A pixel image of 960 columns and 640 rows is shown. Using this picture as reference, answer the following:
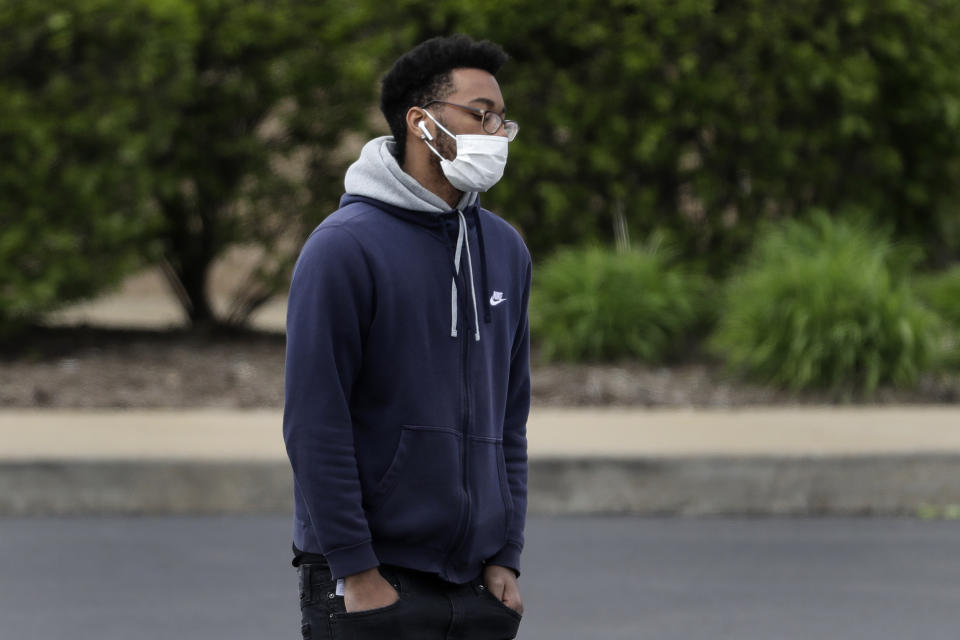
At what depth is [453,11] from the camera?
12.2 m

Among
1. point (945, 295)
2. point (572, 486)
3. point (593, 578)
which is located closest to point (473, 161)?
point (593, 578)

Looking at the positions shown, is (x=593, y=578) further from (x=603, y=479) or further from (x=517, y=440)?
(x=517, y=440)

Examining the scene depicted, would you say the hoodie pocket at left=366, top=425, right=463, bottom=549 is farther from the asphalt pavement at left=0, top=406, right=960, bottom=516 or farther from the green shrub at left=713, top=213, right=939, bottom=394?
the green shrub at left=713, top=213, right=939, bottom=394

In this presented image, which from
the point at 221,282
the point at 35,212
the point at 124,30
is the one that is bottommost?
the point at 221,282

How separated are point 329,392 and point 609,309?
866cm

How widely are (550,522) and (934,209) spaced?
6564 millimetres

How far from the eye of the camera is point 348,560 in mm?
2996

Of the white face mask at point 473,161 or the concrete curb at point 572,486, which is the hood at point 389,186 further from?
the concrete curb at point 572,486

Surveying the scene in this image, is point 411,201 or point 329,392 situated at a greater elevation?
point 411,201

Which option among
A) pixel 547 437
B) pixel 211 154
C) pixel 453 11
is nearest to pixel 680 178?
pixel 453 11

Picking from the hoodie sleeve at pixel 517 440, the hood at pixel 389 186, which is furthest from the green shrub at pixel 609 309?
the hood at pixel 389 186

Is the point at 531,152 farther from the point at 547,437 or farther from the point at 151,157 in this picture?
the point at 547,437

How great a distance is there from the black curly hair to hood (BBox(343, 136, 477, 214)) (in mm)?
84

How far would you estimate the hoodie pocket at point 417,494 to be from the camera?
10.1 feet
